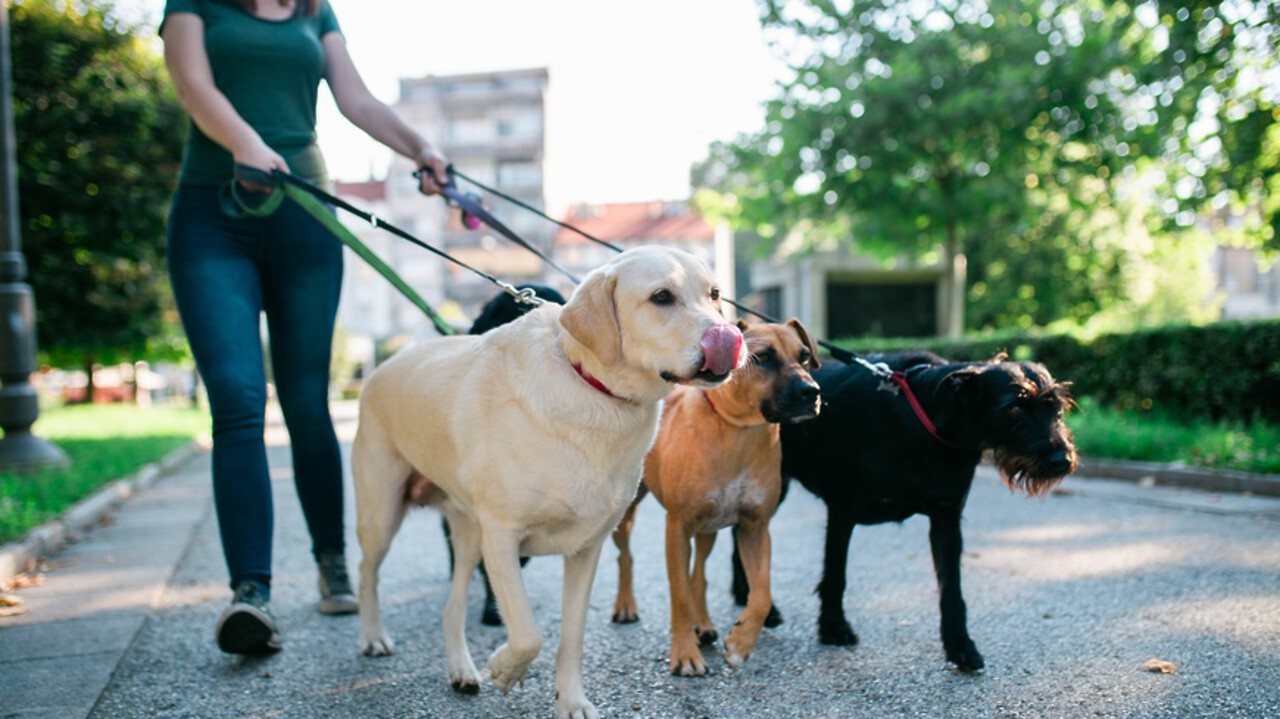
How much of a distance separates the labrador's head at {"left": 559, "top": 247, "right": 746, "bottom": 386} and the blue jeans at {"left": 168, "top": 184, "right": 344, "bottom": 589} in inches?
65.6

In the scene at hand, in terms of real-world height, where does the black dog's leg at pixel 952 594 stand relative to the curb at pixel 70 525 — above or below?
above

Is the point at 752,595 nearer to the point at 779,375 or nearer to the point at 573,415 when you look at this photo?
the point at 779,375

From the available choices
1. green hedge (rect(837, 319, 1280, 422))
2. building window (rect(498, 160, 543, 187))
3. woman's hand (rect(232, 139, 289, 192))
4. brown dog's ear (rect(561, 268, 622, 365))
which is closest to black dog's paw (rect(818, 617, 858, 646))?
brown dog's ear (rect(561, 268, 622, 365))

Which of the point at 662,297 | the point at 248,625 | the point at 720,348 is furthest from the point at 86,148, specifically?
the point at 720,348

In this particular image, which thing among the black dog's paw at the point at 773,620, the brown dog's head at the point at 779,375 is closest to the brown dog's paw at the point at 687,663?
the black dog's paw at the point at 773,620

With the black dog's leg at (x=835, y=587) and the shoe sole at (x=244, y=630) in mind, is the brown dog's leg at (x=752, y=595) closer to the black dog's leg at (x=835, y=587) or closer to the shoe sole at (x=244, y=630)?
the black dog's leg at (x=835, y=587)

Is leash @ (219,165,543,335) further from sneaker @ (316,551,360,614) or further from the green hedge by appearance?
the green hedge

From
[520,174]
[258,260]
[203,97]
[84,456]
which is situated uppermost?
[520,174]

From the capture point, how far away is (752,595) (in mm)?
3389

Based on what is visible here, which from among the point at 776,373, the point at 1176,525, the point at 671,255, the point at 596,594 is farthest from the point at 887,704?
the point at 1176,525

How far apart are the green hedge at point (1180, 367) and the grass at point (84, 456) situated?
8.14 meters

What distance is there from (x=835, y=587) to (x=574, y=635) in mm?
1158

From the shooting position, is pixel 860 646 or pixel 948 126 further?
pixel 948 126

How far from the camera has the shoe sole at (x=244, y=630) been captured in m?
3.36
